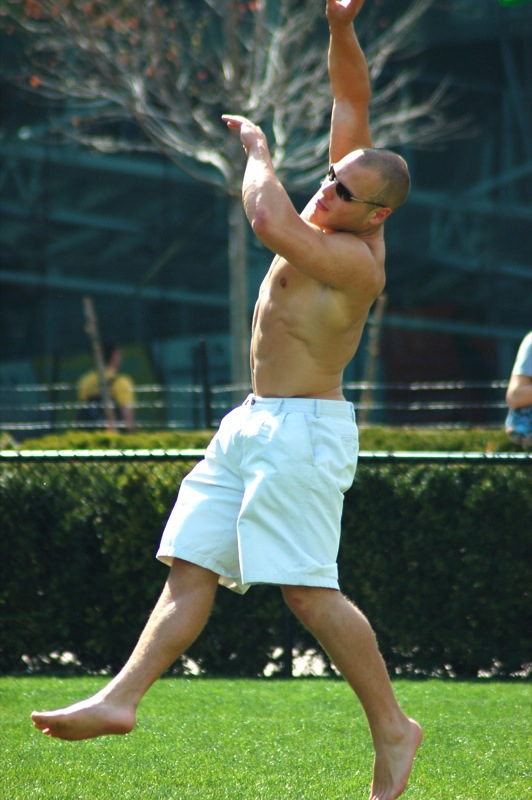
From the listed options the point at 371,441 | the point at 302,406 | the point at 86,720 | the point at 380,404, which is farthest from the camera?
the point at 380,404

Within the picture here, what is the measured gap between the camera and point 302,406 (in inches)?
151

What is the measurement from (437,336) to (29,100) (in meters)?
6.54

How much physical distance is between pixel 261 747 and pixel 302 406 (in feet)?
4.58

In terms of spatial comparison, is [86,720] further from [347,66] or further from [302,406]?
[347,66]

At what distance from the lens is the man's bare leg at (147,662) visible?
3.54m

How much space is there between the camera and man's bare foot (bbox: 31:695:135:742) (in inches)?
138

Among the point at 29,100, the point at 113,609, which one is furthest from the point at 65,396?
the point at 113,609

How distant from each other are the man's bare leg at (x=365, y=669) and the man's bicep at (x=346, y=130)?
4.99 ft

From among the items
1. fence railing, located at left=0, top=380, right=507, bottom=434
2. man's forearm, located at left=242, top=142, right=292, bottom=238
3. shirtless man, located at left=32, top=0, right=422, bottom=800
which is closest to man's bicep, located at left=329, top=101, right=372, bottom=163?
shirtless man, located at left=32, top=0, right=422, bottom=800

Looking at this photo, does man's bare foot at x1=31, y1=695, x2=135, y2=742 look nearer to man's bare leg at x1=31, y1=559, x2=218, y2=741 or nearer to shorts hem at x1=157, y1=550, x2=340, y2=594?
man's bare leg at x1=31, y1=559, x2=218, y2=741

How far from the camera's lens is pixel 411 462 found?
611cm

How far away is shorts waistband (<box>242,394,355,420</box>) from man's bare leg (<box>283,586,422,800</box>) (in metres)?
0.56

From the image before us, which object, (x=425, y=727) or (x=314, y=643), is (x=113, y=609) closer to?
(x=314, y=643)

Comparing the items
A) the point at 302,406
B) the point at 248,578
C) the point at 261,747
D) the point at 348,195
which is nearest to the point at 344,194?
the point at 348,195
